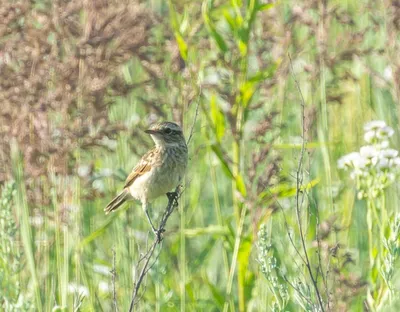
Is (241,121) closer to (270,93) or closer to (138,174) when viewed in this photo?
(270,93)

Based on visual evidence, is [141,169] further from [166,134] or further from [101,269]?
[101,269]

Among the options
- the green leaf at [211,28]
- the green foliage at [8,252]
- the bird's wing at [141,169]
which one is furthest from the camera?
the bird's wing at [141,169]

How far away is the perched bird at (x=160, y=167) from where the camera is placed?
481cm

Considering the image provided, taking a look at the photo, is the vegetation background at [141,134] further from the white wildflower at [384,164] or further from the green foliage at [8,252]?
the white wildflower at [384,164]

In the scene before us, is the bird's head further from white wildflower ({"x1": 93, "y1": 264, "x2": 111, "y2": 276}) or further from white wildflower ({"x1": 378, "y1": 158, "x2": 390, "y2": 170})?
white wildflower ({"x1": 378, "y1": 158, "x2": 390, "y2": 170})

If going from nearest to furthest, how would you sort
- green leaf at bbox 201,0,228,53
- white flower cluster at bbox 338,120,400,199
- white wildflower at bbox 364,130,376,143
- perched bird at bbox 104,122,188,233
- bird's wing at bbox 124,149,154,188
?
1. green leaf at bbox 201,0,228,53
2. white flower cluster at bbox 338,120,400,199
3. white wildflower at bbox 364,130,376,143
4. perched bird at bbox 104,122,188,233
5. bird's wing at bbox 124,149,154,188

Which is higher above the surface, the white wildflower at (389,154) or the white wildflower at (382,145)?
the white wildflower at (382,145)

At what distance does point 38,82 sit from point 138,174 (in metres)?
1.01

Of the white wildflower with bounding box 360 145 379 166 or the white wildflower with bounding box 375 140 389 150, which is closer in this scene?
the white wildflower with bounding box 360 145 379 166

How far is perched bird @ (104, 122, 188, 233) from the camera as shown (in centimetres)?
481

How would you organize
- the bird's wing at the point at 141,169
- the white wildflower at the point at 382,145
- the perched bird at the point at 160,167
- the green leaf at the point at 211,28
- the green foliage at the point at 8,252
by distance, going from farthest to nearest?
the bird's wing at the point at 141,169 → the perched bird at the point at 160,167 → the white wildflower at the point at 382,145 → the green leaf at the point at 211,28 → the green foliage at the point at 8,252

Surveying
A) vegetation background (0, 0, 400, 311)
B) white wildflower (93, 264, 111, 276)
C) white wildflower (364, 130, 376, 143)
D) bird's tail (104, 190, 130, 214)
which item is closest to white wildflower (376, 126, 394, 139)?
white wildflower (364, 130, 376, 143)

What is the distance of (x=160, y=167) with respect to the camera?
4.89m

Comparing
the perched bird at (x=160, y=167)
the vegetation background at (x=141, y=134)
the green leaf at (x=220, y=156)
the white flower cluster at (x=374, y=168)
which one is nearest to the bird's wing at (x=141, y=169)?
the perched bird at (x=160, y=167)
